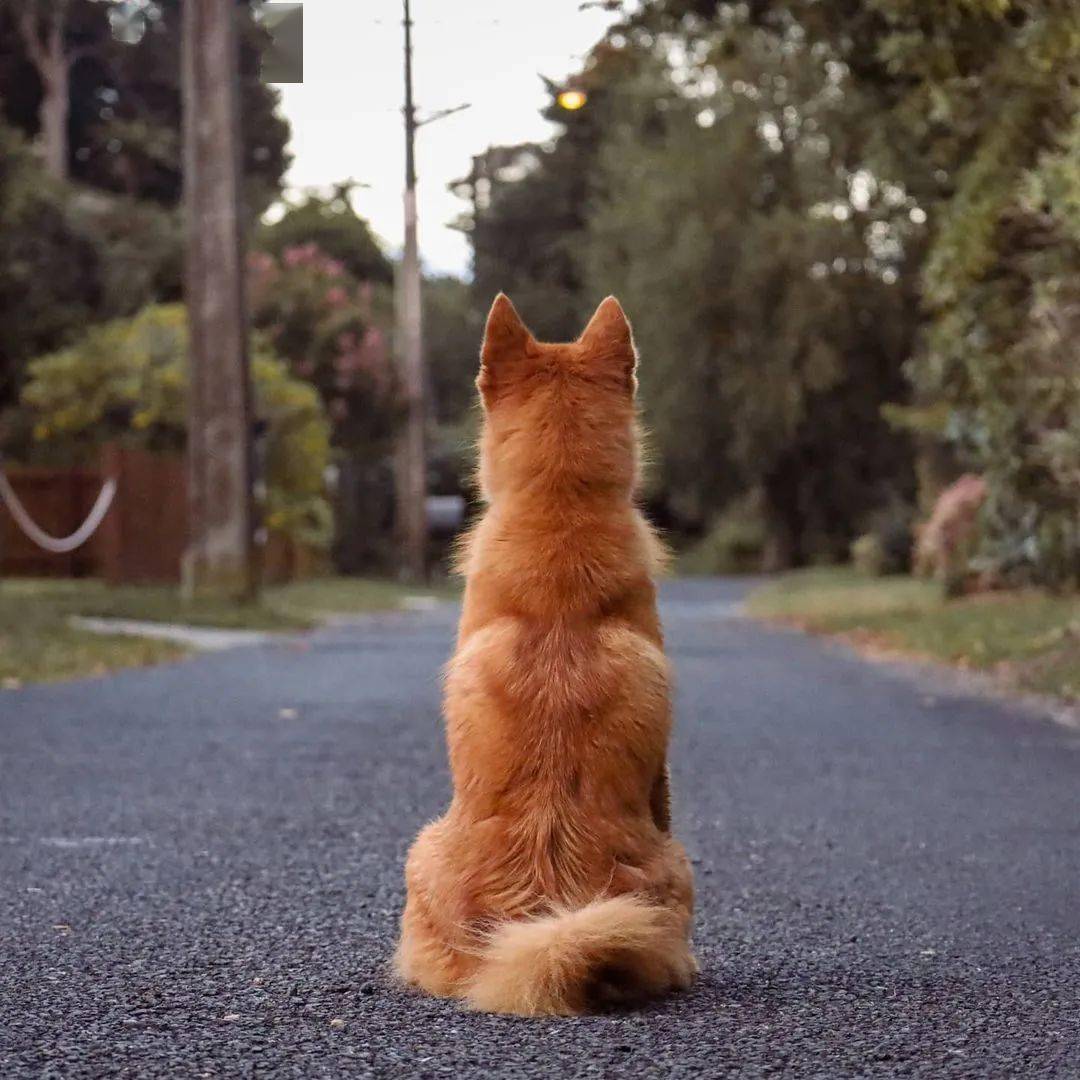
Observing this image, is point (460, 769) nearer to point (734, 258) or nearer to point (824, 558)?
point (734, 258)

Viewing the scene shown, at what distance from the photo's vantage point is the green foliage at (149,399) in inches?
1036

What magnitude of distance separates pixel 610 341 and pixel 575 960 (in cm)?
141

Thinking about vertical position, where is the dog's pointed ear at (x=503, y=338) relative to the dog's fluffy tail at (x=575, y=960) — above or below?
above

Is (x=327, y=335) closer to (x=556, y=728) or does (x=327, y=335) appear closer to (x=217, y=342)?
(x=217, y=342)

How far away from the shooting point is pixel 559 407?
4.09m

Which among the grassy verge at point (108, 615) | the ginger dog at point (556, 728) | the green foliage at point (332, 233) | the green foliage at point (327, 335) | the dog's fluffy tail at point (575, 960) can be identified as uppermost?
the green foliage at point (332, 233)

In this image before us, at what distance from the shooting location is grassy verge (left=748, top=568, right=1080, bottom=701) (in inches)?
508

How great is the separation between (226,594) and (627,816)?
55.5ft

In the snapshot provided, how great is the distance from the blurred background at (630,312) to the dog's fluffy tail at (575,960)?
144 centimetres

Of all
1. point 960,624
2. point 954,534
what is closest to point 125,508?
point 954,534

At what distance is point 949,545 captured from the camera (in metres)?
23.0

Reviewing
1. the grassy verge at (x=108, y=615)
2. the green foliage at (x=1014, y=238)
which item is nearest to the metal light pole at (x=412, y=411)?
the grassy verge at (x=108, y=615)

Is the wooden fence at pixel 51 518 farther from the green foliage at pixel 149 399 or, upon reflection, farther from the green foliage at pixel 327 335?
the green foliage at pixel 327 335

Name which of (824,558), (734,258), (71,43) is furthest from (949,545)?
(824,558)
